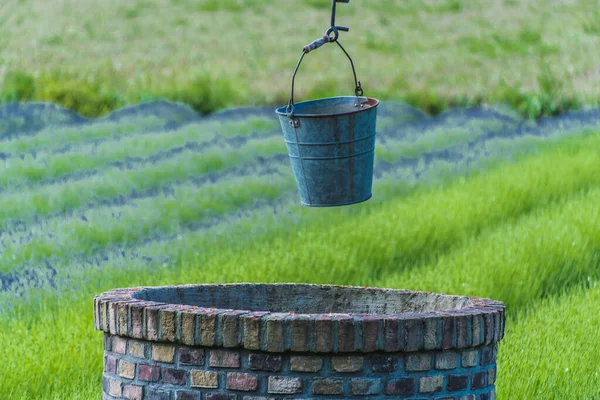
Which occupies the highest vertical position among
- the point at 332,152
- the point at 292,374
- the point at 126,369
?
the point at 332,152

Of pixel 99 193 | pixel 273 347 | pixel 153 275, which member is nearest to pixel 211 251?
pixel 153 275

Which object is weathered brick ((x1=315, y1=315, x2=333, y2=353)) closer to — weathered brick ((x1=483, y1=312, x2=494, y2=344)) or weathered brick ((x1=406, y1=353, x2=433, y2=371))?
weathered brick ((x1=406, y1=353, x2=433, y2=371))

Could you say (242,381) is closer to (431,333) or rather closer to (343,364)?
(343,364)

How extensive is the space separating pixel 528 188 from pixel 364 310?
222 inches

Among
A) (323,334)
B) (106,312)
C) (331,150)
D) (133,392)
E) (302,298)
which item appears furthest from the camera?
(302,298)

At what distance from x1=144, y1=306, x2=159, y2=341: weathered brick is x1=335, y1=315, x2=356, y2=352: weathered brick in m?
0.70

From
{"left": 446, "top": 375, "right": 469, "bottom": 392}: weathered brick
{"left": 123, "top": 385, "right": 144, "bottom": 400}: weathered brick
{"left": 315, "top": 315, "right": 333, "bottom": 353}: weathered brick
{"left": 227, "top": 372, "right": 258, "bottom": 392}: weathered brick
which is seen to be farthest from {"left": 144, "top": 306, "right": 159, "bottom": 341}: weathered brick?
{"left": 446, "top": 375, "right": 469, "bottom": 392}: weathered brick

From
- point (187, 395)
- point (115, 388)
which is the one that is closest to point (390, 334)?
point (187, 395)

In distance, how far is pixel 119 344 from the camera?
3.46 meters

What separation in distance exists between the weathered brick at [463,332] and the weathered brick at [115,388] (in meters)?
1.35

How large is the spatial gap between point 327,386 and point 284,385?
0.15 m

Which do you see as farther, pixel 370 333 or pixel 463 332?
pixel 463 332

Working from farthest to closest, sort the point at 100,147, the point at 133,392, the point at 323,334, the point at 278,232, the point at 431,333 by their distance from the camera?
1. the point at 100,147
2. the point at 278,232
3. the point at 133,392
4. the point at 431,333
5. the point at 323,334

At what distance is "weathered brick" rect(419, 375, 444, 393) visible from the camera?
319 centimetres
